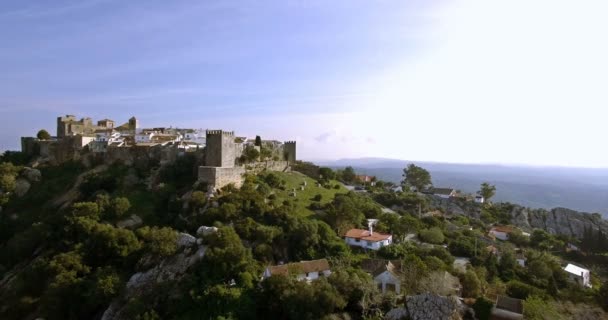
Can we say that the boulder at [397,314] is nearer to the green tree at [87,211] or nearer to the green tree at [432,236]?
the green tree at [432,236]

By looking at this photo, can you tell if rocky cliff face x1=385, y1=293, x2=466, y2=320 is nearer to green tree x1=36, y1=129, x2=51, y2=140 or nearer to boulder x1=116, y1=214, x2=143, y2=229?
boulder x1=116, y1=214, x2=143, y2=229

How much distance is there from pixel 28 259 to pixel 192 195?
635 inches

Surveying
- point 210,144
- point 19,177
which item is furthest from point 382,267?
point 19,177

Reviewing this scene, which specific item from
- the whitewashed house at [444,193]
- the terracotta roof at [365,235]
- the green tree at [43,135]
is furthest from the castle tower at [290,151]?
the green tree at [43,135]

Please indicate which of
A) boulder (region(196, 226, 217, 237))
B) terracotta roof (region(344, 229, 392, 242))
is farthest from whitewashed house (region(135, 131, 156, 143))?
terracotta roof (region(344, 229, 392, 242))

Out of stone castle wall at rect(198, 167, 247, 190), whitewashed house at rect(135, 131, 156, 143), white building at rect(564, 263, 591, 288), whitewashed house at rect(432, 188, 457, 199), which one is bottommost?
white building at rect(564, 263, 591, 288)

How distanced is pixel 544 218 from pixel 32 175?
77611 mm

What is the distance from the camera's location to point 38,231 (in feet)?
122

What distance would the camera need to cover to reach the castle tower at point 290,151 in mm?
59294

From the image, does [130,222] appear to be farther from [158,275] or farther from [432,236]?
[432,236]

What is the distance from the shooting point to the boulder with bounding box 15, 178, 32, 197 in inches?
1844

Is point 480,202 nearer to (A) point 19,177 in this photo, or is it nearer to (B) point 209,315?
(B) point 209,315

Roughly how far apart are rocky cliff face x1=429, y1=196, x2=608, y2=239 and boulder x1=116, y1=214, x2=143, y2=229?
46835 millimetres

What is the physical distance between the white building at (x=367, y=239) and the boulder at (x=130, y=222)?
19725 millimetres
